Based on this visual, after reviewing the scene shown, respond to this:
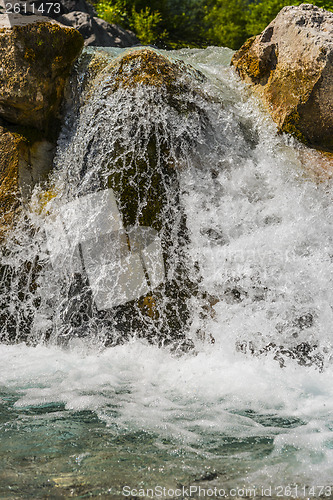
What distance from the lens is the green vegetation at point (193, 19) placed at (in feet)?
29.7

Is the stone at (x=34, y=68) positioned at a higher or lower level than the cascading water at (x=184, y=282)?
higher

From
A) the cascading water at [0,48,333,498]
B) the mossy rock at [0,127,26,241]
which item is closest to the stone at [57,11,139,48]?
the cascading water at [0,48,333,498]

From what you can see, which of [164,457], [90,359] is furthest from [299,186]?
[164,457]

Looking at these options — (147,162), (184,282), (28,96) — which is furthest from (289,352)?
(28,96)

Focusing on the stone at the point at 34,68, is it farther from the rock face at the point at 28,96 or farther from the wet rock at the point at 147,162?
the wet rock at the point at 147,162

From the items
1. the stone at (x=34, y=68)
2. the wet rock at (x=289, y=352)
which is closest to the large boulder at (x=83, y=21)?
the stone at (x=34, y=68)

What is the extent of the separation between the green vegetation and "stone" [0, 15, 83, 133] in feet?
17.1

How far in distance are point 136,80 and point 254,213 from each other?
4.99ft

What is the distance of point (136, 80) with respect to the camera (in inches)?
161

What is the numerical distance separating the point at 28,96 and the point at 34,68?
24 cm

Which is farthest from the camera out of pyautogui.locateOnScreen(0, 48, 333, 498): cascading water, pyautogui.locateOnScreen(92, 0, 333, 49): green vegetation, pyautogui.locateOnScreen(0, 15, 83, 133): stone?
pyautogui.locateOnScreen(92, 0, 333, 49): green vegetation

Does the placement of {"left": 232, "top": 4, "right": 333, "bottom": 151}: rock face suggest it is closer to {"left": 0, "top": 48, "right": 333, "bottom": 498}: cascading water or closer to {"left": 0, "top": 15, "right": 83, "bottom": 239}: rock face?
{"left": 0, "top": 48, "right": 333, "bottom": 498}: cascading water

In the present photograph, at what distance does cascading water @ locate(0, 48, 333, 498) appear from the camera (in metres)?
2.78

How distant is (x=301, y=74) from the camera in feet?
13.7
